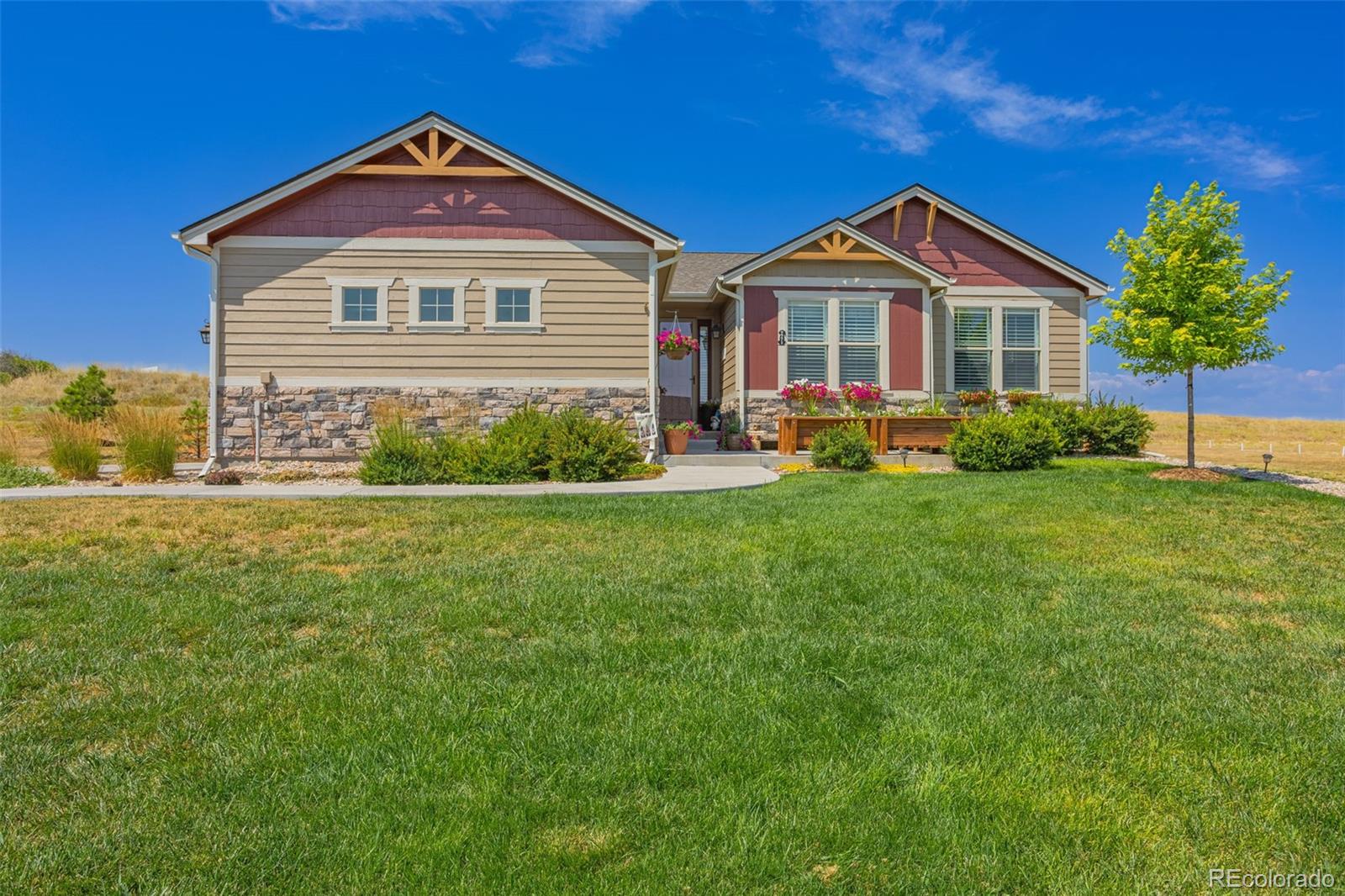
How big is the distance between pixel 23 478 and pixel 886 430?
1372 centimetres

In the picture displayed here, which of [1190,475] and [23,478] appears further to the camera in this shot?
[23,478]

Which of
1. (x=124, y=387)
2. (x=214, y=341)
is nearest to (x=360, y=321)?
(x=214, y=341)

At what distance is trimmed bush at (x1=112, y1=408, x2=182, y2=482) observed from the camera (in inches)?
450

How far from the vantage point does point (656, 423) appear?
13.6m

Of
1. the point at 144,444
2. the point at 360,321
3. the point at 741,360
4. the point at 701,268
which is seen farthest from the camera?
the point at 701,268

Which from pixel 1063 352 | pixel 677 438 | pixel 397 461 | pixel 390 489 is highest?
pixel 1063 352

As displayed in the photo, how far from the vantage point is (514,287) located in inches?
539

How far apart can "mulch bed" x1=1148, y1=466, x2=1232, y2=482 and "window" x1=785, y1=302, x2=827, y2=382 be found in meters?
6.23

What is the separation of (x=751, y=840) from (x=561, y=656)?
5.58 feet

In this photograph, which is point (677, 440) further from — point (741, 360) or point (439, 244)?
point (439, 244)

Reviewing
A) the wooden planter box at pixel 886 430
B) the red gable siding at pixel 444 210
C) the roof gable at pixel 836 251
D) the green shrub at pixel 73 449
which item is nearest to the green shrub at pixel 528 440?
the red gable siding at pixel 444 210

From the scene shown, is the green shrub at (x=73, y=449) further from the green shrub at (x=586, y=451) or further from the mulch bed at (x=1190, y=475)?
the mulch bed at (x=1190, y=475)

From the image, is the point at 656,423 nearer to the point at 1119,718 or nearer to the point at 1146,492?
the point at 1146,492

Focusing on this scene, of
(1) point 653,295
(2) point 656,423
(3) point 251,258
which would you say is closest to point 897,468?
(2) point 656,423
